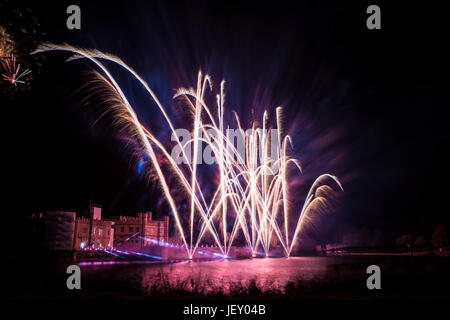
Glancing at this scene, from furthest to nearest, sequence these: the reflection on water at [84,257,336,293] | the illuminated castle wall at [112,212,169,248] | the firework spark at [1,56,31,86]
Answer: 1. the illuminated castle wall at [112,212,169,248]
2. the reflection on water at [84,257,336,293]
3. the firework spark at [1,56,31,86]

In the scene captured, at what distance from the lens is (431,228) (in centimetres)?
8156

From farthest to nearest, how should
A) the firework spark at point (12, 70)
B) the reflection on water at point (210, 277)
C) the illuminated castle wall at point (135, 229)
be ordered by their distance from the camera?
the illuminated castle wall at point (135, 229)
the reflection on water at point (210, 277)
the firework spark at point (12, 70)

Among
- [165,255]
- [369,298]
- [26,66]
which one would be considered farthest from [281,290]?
[165,255]

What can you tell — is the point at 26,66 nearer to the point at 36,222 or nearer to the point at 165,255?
the point at 165,255

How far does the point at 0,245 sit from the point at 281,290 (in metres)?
54.9

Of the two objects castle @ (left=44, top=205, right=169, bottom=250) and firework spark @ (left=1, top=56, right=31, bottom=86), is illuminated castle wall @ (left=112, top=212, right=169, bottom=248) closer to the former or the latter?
castle @ (left=44, top=205, right=169, bottom=250)

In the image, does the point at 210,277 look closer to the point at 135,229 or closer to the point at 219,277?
the point at 219,277

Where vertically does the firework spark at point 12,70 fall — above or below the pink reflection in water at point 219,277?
above

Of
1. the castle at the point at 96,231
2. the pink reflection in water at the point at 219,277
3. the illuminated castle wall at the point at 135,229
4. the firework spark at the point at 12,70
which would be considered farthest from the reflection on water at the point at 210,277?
the illuminated castle wall at the point at 135,229

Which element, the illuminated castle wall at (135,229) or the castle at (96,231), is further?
the illuminated castle wall at (135,229)

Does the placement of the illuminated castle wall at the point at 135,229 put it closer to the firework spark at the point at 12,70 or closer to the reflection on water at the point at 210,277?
the reflection on water at the point at 210,277

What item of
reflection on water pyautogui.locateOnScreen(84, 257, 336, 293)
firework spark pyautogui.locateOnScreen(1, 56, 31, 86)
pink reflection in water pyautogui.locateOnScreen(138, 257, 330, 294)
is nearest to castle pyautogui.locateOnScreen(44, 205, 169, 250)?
reflection on water pyautogui.locateOnScreen(84, 257, 336, 293)

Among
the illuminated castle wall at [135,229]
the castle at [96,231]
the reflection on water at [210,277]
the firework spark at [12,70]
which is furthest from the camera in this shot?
A: the illuminated castle wall at [135,229]

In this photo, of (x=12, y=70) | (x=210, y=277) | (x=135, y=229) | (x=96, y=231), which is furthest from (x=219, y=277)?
(x=135, y=229)
